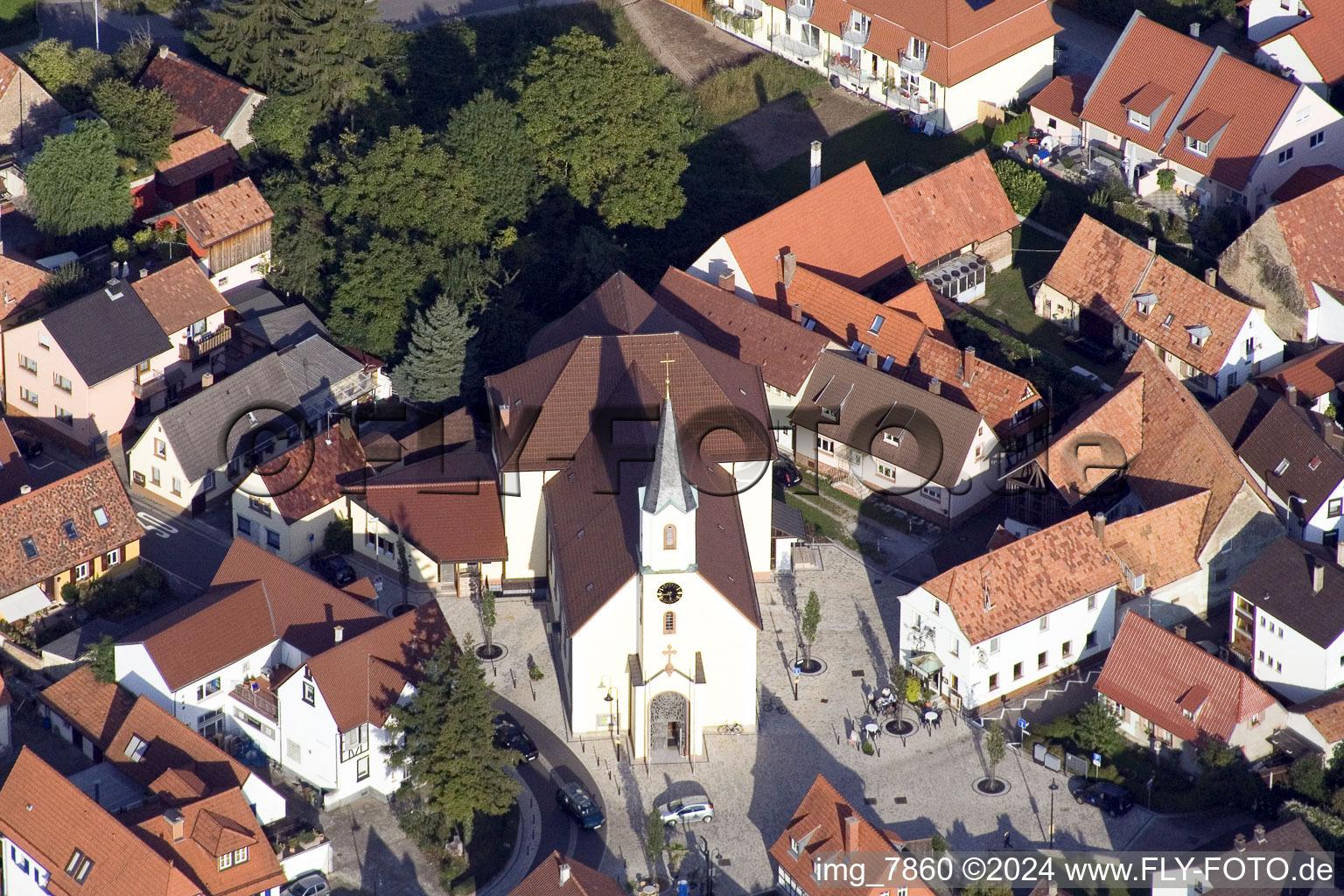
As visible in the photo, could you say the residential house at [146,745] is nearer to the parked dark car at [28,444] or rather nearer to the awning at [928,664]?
the parked dark car at [28,444]

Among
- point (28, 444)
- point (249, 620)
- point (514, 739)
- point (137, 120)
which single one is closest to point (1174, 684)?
point (514, 739)

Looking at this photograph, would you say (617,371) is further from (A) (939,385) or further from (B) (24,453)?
(B) (24,453)

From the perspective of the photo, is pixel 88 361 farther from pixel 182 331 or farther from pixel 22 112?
pixel 22 112

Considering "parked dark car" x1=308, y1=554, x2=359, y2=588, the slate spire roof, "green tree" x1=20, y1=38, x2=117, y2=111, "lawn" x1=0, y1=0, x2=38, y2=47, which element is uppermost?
the slate spire roof

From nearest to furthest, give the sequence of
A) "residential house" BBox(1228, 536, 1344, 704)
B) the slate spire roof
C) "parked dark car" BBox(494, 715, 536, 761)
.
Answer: the slate spire roof < "parked dark car" BBox(494, 715, 536, 761) < "residential house" BBox(1228, 536, 1344, 704)

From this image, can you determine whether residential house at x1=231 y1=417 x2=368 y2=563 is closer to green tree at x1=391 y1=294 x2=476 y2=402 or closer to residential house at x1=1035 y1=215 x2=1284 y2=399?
green tree at x1=391 y1=294 x2=476 y2=402

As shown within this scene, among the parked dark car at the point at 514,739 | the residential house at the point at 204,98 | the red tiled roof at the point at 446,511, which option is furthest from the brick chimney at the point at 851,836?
the residential house at the point at 204,98

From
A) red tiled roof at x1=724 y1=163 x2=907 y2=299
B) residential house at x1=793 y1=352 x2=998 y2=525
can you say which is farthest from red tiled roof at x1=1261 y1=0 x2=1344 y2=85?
residential house at x1=793 y1=352 x2=998 y2=525
